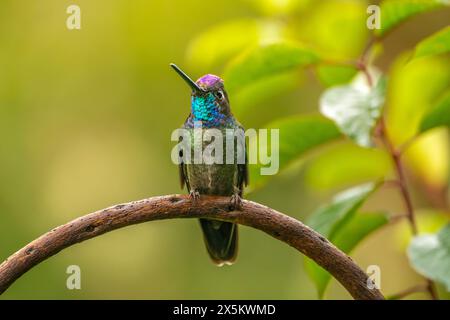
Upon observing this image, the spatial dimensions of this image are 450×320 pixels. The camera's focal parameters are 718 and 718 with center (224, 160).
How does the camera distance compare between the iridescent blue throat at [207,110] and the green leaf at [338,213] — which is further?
the iridescent blue throat at [207,110]

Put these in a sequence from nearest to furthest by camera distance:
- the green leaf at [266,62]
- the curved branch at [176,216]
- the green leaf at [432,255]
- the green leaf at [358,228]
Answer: the curved branch at [176,216]
the green leaf at [432,255]
the green leaf at [266,62]
the green leaf at [358,228]

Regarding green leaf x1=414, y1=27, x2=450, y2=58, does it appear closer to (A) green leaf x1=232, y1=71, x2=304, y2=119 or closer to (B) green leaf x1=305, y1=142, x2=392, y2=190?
(A) green leaf x1=232, y1=71, x2=304, y2=119

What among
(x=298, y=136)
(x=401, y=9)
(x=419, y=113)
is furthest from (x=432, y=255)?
(x=419, y=113)

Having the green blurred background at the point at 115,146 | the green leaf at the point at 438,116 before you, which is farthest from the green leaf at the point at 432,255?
the green blurred background at the point at 115,146

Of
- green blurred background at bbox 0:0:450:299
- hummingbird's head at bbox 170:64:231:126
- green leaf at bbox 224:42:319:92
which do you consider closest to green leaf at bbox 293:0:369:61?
hummingbird's head at bbox 170:64:231:126

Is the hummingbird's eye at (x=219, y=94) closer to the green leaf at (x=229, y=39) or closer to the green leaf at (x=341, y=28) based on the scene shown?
the green leaf at (x=229, y=39)
